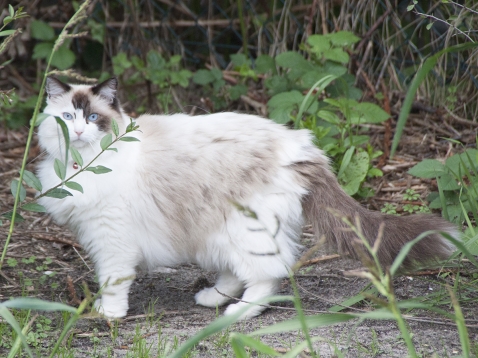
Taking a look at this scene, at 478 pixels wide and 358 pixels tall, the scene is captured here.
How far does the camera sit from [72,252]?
3.49 meters

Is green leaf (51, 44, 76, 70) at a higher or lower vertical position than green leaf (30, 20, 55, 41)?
lower

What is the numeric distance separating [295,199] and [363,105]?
1.53 metres

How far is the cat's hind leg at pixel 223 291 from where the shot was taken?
2.88 m

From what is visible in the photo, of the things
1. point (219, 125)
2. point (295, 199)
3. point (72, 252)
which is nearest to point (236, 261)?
point (295, 199)

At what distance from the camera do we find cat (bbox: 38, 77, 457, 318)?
2623mm

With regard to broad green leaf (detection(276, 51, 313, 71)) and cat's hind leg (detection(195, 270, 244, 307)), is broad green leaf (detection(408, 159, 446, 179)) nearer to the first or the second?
broad green leaf (detection(276, 51, 313, 71))

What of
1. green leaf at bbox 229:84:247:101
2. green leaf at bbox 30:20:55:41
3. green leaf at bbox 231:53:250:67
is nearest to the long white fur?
green leaf at bbox 229:84:247:101

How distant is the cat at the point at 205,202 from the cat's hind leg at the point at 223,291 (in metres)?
0.14

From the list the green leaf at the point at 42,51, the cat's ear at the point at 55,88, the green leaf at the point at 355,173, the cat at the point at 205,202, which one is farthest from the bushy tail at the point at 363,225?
the green leaf at the point at 42,51

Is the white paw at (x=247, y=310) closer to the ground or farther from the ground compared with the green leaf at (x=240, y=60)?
Result: closer to the ground

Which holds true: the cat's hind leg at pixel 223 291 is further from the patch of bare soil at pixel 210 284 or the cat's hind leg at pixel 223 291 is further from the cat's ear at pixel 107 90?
the cat's ear at pixel 107 90

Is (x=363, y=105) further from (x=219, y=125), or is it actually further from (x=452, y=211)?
(x=219, y=125)

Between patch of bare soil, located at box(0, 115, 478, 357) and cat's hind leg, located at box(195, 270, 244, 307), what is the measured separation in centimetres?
3

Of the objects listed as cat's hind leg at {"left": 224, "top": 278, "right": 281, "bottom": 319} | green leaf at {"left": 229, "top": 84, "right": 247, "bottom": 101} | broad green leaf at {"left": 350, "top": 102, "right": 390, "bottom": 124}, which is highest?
broad green leaf at {"left": 350, "top": 102, "right": 390, "bottom": 124}
